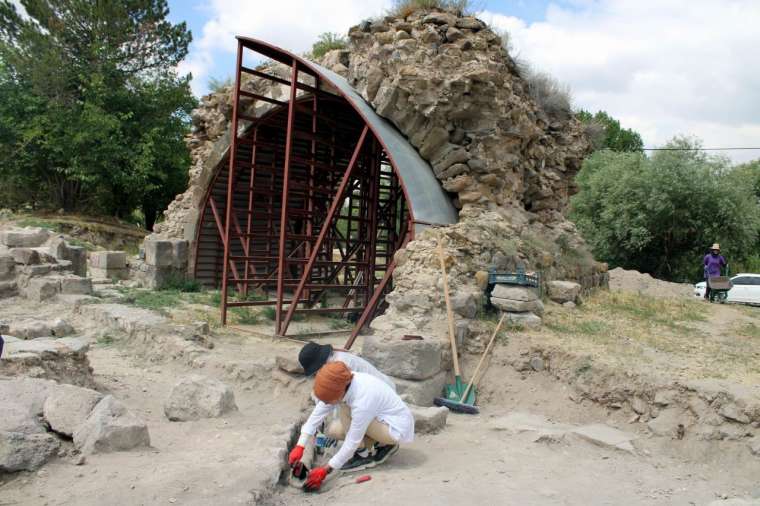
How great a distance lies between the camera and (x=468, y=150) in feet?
31.5

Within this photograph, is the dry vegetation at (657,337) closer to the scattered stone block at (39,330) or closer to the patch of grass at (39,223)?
the scattered stone block at (39,330)

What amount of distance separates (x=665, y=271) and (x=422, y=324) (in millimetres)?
22603

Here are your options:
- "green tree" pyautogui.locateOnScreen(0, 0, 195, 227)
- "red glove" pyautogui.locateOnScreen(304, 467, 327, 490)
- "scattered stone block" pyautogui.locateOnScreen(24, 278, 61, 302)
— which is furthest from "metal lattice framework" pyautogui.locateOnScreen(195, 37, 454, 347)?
"green tree" pyautogui.locateOnScreen(0, 0, 195, 227)

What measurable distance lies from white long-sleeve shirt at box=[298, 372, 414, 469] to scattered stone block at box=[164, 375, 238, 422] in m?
1.60

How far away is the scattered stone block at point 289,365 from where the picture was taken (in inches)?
270

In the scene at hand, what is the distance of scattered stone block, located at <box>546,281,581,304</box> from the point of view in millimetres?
8625

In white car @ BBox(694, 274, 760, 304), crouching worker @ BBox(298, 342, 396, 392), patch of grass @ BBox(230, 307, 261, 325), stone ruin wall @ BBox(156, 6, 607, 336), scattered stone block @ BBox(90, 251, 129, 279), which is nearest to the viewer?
crouching worker @ BBox(298, 342, 396, 392)

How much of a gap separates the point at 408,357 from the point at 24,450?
3542 millimetres

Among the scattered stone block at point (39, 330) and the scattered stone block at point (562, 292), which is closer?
the scattered stone block at point (39, 330)

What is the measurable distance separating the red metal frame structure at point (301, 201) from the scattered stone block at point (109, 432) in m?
4.97

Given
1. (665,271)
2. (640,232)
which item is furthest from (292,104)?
(665,271)

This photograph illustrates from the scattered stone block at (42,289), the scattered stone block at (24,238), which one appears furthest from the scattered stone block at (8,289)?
the scattered stone block at (24,238)

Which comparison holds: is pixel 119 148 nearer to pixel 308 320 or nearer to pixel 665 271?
pixel 308 320

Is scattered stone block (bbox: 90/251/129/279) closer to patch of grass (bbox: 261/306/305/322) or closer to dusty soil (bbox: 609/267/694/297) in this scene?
patch of grass (bbox: 261/306/305/322)
